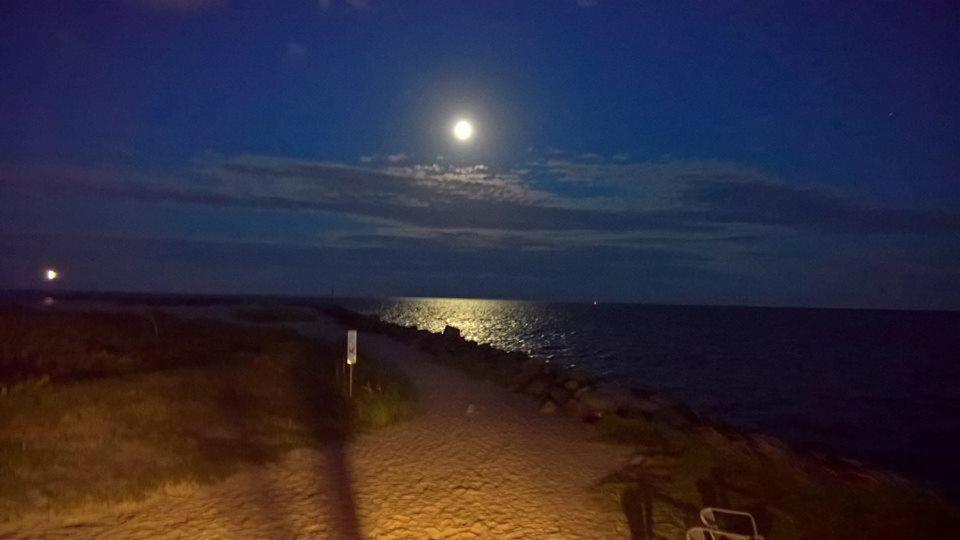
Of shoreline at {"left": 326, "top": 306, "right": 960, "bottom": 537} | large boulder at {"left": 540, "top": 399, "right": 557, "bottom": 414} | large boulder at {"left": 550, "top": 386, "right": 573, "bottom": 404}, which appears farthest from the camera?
large boulder at {"left": 550, "top": 386, "right": 573, "bottom": 404}

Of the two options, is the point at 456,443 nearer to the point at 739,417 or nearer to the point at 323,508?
the point at 323,508

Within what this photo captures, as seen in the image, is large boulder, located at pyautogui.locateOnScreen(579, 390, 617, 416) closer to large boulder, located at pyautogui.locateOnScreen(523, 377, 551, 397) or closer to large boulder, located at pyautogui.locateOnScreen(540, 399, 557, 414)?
large boulder, located at pyautogui.locateOnScreen(540, 399, 557, 414)

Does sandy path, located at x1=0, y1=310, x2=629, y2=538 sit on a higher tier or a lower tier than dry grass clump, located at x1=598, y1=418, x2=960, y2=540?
higher

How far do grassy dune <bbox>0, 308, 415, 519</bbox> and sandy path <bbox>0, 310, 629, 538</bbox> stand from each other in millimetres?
558

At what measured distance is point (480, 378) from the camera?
21.4m

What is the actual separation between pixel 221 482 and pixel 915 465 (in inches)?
831

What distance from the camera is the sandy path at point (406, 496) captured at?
23.1 ft

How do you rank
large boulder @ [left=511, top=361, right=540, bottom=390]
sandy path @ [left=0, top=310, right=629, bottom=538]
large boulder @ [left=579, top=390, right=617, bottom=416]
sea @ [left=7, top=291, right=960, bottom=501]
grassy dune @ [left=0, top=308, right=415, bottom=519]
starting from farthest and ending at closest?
sea @ [left=7, top=291, right=960, bottom=501] → large boulder @ [left=511, top=361, right=540, bottom=390] → large boulder @ [left=579, top=390, right=617, bottom=416] → grassy dune @ [left=0, top=308, right=415, bottom=519] → sandy path @ [left=0, top=310, right=629, bottom=538]

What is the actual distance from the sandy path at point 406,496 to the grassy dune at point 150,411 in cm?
56

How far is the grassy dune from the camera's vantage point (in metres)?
8.21

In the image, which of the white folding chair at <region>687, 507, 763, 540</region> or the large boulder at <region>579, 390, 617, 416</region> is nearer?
the white folding chair at <region>687, 507, 763, 540</region>

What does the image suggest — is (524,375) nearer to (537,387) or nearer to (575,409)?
(537,387)

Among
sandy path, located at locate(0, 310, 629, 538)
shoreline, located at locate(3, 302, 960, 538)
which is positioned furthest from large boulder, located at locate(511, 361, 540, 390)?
sandy path, located at locate(0, 310, 629, 538)

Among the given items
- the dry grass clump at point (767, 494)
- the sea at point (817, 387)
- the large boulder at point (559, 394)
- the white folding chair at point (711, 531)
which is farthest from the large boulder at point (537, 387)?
the white folding chair at point (711, 531)
